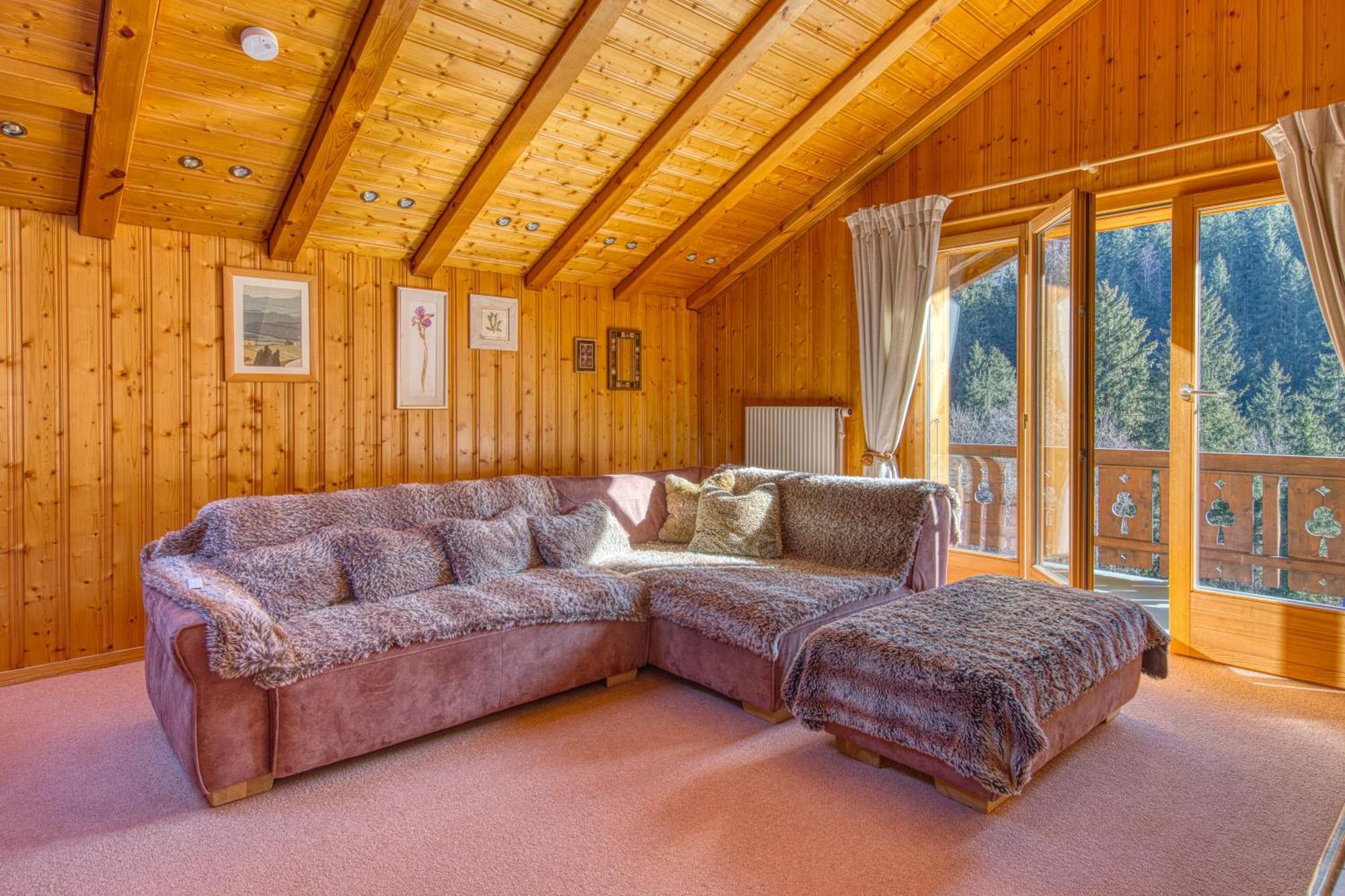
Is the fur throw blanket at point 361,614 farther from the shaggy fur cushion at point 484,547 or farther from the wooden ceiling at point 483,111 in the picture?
the wooden ceiling at point 483,111

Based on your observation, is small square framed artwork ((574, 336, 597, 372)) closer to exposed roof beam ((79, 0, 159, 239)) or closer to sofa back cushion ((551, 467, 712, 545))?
sofa back cushion ((551, 467, 712, 545))

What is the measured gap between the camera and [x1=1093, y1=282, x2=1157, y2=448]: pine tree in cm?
383

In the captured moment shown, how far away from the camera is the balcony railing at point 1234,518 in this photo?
323cm

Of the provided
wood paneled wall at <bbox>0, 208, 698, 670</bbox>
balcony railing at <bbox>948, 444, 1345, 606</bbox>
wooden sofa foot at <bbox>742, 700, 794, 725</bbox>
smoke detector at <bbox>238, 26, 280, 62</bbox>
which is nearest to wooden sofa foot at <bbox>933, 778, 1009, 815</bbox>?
Result: wooden sofa foot at <bbox>742, 700, 794, 725</bbox>

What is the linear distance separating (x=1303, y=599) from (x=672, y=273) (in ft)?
12.4

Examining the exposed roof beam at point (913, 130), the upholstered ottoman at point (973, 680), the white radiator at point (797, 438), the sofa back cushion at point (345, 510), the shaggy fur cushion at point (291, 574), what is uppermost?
the exposed roof beam at point (913, 130)

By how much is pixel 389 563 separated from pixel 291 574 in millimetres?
347

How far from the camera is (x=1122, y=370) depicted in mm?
3852

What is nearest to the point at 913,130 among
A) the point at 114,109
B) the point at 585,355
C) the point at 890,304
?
the point at 890,304

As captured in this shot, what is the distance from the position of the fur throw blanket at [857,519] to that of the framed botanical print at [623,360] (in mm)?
1574

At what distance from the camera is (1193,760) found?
2.50m

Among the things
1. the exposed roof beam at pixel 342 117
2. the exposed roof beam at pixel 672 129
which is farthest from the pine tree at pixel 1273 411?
the exposed roof beam at pixel 342 117

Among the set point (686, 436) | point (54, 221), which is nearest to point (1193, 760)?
point (686, 436)

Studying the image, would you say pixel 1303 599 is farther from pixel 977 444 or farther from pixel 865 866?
pixel 865 866
